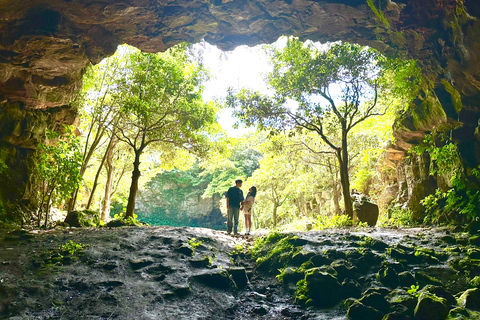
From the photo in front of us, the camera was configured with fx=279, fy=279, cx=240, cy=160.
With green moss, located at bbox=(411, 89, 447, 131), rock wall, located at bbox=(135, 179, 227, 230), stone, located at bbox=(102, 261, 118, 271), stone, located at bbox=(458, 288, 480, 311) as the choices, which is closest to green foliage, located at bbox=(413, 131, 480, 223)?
green moss, located at bbox=(411, 89, 447, 131)

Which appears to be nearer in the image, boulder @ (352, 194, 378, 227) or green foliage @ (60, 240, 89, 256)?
green foliage @ (60, 240, 89, 256)

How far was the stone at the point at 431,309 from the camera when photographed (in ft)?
13.2

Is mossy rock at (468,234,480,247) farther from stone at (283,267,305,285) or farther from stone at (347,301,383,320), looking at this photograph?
stone at (283,267,305,285)

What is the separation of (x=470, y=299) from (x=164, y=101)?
12.9 meters

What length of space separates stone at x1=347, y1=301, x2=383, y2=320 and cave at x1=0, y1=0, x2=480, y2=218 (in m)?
6.42

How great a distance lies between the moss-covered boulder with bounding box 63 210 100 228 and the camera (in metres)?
10.0

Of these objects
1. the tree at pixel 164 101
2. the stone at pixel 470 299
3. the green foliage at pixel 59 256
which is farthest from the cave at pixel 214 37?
the stone at pixel 470 299

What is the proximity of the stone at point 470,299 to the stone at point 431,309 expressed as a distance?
0.29 metres

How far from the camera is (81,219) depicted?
33.8ft

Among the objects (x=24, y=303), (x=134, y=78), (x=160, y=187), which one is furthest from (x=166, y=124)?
(x=160, y=187)

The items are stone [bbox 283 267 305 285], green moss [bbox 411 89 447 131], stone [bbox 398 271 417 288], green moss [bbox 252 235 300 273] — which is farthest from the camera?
green moss [bbox 411 89 447 131]

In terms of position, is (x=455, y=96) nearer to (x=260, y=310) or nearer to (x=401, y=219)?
(x=401, y=219)

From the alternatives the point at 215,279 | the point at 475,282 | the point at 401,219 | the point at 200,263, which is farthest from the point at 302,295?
the point at 401,219

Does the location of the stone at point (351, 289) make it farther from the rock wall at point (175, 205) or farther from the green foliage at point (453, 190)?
the rock wall at point (175, 205)
